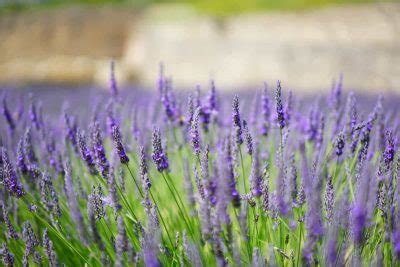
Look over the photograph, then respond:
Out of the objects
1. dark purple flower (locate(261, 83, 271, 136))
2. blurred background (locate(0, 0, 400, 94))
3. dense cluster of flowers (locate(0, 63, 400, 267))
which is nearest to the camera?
dense cluster of flowers (locate(0, 63, 400, 267))

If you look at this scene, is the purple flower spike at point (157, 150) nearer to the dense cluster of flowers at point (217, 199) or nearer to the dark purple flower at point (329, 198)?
the dense cluster of flowers at point (217, 199)

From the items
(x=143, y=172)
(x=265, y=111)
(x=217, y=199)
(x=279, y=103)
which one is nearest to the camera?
(x=217, y=199)

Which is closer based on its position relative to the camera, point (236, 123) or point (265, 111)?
point (236, 123)

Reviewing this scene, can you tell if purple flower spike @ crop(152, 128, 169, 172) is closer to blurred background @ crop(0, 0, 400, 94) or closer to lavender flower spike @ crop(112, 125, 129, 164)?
lavender flower spike @ crop(112, 125, 129, 164)

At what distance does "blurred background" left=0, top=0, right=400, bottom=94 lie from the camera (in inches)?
369

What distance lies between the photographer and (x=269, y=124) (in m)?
2.37

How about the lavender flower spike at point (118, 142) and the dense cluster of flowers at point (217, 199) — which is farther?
the lavender flower spike at point (118, 142)

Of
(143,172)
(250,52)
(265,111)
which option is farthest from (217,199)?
(250,52)

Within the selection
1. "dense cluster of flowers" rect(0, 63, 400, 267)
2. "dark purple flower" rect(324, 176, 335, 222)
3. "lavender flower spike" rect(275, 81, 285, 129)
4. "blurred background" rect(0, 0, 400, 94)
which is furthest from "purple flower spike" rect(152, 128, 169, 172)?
"blurred background" rect(0, 0, 400, 94)

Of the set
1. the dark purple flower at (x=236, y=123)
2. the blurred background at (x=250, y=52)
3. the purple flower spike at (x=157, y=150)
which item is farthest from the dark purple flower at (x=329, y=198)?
the blurred background at (x=250, y=52)

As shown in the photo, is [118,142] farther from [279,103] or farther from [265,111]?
[265,111]

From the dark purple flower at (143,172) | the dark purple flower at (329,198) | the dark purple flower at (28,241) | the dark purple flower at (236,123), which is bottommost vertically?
the dark purple flower at (28,241)

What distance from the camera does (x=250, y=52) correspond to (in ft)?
33.9

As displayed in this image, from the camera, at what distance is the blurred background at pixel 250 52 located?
938 cm
